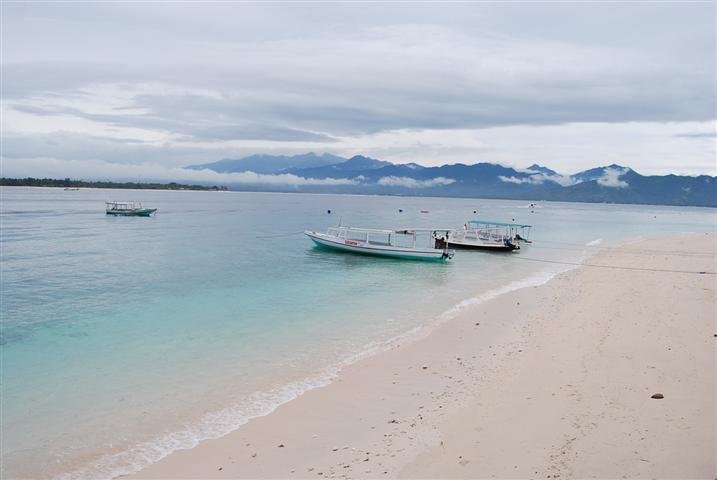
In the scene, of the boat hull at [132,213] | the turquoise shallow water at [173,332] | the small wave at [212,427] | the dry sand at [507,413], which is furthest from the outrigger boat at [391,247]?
the boat hull at [132,213]

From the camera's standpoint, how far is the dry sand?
8203mm

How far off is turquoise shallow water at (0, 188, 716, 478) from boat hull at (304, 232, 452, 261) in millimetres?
1380

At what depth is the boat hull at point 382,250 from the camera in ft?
136

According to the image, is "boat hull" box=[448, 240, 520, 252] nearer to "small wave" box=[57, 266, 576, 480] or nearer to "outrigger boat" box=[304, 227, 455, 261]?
"outrigger boat" box=[304, 227, 455, 261]

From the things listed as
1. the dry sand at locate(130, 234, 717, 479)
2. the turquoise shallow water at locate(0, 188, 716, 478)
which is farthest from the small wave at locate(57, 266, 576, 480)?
the dry sand at locate(130, 234, 717, 479)

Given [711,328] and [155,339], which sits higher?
[711,328]

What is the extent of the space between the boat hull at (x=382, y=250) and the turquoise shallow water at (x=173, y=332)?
54.3 inches

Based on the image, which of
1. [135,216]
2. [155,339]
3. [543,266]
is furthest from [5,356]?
[135,216]

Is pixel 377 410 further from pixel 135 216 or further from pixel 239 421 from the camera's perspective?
pixel 135 216

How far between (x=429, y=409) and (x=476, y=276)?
24476 millimetres

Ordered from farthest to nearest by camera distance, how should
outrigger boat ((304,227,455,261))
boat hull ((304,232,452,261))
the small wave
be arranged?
outrigger boat ((304,227,455,261)), boat hull ((304,232,452,261)), the small wave

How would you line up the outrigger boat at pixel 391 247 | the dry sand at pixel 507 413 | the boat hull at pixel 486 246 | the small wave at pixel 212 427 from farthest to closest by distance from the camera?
the boat hull at pixel 486 246 → the outrigger boat at pixel 391 247 → the small wave at pixel 212 427 → the dry sand at pixel 507 413

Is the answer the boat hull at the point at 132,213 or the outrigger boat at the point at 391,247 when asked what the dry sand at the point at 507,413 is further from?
the boat hull at the point at 132,213

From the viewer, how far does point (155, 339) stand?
18.0 meters
